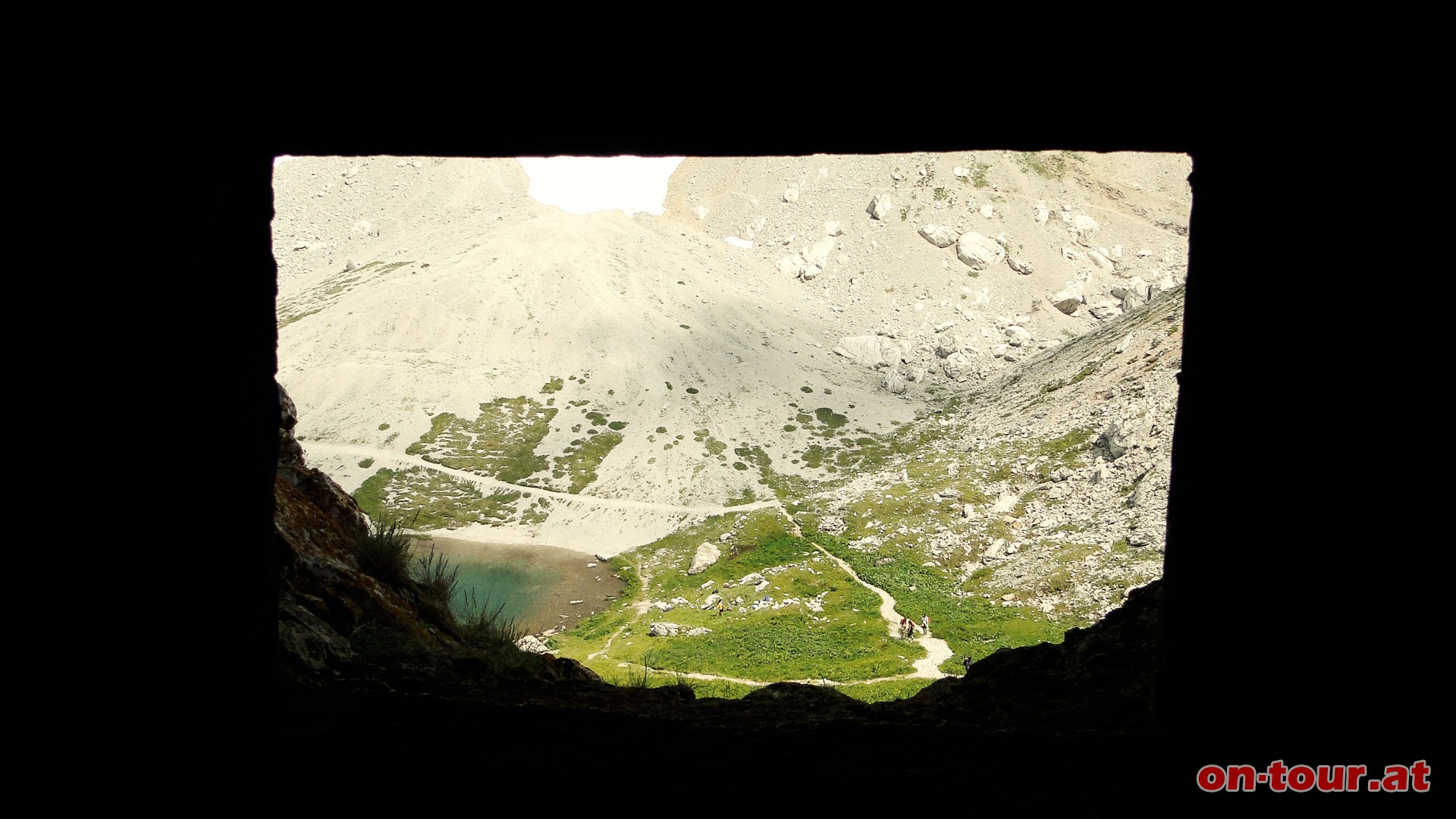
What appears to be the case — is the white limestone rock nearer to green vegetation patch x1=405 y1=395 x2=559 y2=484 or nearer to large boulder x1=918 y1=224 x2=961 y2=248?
large boulder x1=918 y1=224 x2=961 y2=248

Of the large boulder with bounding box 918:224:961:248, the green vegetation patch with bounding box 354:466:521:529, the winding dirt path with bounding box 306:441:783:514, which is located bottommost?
the green vegetation patch with bounding box 354:466:521:529

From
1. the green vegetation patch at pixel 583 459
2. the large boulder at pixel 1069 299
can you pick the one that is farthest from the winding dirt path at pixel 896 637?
the large boulder at pixel 1069 299

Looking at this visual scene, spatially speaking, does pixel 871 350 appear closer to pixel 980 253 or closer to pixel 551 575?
pixel 980 253

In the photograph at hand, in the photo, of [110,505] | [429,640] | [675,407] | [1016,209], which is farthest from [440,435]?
[1016,209]

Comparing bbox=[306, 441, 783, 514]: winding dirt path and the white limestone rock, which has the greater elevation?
the white limestone rock

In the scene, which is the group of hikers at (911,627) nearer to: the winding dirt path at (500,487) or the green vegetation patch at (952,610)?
the green vegetation patch at (952,610)

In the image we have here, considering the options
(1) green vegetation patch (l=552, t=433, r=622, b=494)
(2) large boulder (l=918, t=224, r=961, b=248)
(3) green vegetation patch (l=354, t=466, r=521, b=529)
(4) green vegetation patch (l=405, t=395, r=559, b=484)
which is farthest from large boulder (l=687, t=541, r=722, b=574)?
(2) large boulder (l=918, t=224, r=961, b=248)
